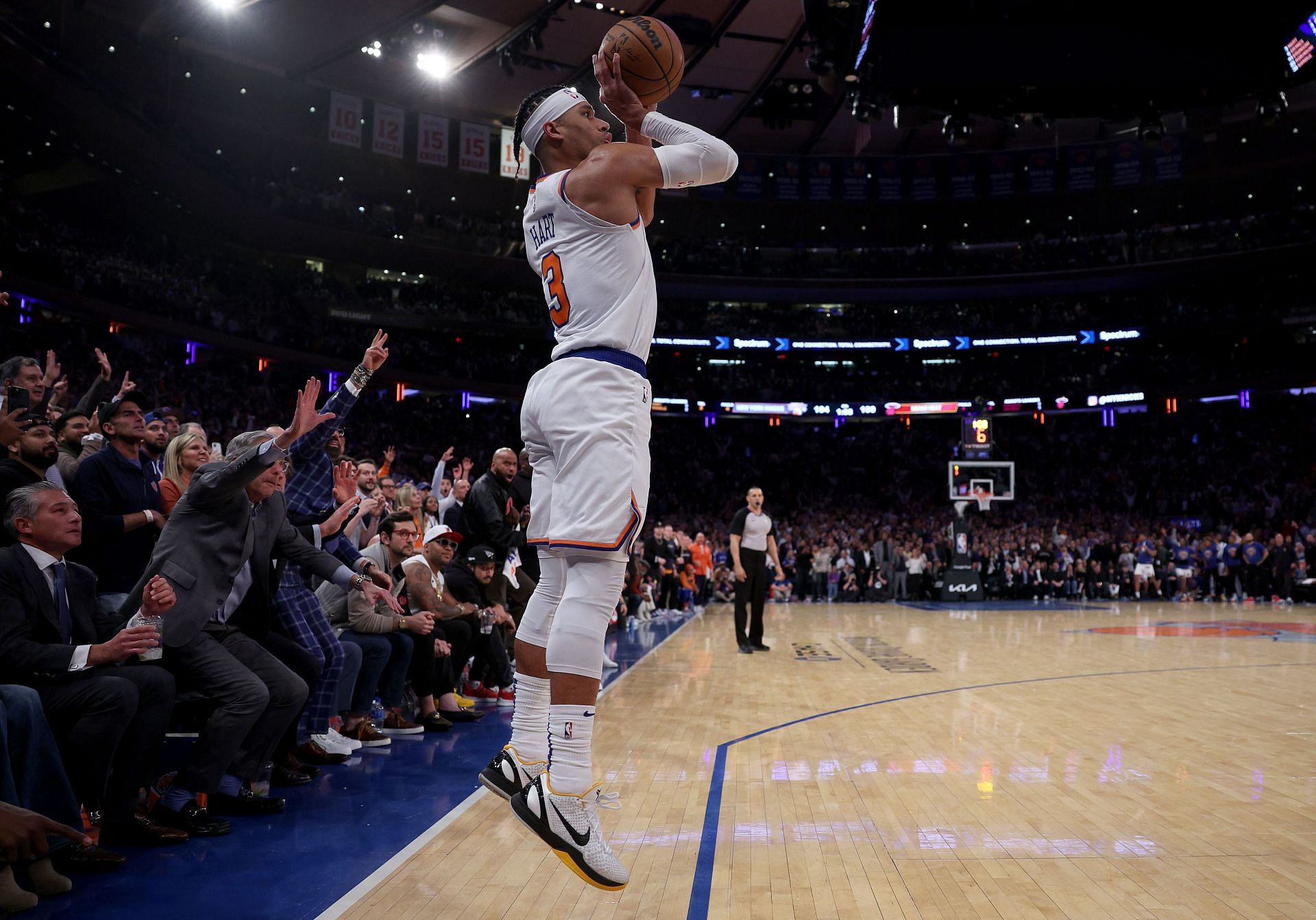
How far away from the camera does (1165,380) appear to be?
30.1 metres

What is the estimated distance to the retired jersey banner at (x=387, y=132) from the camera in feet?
87.0

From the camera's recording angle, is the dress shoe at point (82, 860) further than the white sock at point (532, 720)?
Yes

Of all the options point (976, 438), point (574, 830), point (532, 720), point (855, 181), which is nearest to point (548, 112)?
point (532, 720)

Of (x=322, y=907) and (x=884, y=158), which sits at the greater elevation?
(x=884, y=158)

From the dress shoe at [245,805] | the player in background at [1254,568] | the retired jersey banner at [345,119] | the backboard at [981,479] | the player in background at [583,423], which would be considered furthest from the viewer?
the retired jersey banner at [345,119]

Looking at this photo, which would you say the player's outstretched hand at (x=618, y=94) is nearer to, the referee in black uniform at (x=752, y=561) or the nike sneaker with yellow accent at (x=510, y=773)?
the nike sneaker with yellow accent at (x=510, y=773)

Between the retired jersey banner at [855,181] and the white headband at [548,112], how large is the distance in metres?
30.6

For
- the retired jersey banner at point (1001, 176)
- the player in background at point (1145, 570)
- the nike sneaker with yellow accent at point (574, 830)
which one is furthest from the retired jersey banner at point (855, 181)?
the nike sneaker with yellow accent at point (574, 830)

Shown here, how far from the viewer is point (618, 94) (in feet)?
10.2

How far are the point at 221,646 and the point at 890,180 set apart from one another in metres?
31.4

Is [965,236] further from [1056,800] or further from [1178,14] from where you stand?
[1056,800]

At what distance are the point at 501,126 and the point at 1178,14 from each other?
72.8 feet

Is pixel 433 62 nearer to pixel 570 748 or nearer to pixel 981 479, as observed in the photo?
pixel 981 479

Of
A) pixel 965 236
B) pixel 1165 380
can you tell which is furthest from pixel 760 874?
pixel 965 236
